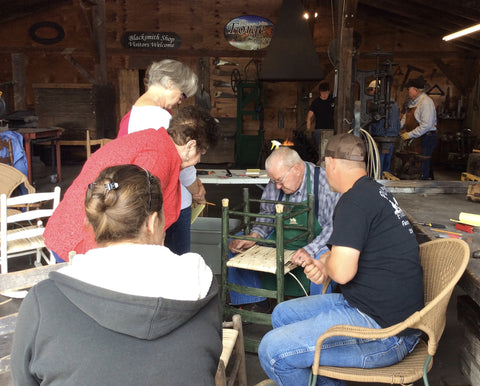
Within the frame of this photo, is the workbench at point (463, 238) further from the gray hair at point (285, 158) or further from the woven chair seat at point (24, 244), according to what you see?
the woven chair seat at point (24, 244)

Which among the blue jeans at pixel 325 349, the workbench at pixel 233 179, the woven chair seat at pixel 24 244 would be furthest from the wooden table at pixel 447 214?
the woven chair seat at pixel 24 244

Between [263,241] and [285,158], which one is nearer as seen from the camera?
[263,241]

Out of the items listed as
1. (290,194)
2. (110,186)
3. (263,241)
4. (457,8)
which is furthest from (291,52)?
(110,186)

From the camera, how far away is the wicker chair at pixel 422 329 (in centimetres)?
169

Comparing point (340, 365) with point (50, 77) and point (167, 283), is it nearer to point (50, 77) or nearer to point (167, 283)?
point (167, 283)

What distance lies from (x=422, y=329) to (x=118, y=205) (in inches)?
47.2

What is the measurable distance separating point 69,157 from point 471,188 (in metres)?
9.93

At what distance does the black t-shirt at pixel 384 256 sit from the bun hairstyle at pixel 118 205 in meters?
0.90

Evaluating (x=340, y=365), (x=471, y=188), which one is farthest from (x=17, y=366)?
(x=471, y=188)

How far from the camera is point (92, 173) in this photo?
186 centimetres

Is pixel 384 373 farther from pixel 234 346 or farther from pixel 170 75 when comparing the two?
pixel 170 75

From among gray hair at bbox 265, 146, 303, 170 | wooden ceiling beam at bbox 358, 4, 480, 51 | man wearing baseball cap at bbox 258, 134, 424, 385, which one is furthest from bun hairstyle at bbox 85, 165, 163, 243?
wooden ceiling beam at bbox 358, 4, 480, 51

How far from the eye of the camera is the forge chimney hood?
8.02 metres

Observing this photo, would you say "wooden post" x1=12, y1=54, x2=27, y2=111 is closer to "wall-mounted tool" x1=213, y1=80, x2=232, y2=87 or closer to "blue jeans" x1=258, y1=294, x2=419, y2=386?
"wall-mounted tool" x1=213, y1=80, x2=232, y2=87
